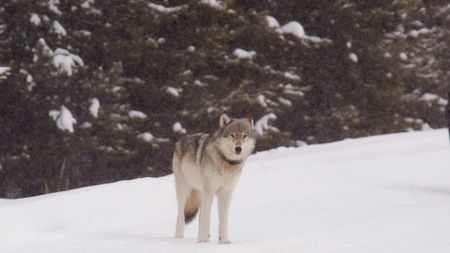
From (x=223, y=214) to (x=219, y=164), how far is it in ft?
1.77

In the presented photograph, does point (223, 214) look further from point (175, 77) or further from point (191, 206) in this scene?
point (175, 77)

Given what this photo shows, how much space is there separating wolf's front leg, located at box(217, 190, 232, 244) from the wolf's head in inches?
17.0

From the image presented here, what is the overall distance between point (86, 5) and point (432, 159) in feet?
27.9

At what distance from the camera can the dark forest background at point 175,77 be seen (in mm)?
20062

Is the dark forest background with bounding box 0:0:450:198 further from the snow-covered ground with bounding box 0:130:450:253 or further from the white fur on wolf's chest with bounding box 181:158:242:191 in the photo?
the white fur on wolf's chest with bounding box 181:158:242:191

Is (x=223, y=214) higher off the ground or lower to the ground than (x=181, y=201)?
lower

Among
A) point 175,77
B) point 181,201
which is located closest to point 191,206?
point 181,201

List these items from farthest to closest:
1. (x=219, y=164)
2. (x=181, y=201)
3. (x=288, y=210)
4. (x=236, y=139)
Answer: (x=288, y=210)
(x=181, y=201)
(x=219, y=164)
(x=236, y=139)

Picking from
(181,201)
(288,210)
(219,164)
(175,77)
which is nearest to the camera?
(219,164)

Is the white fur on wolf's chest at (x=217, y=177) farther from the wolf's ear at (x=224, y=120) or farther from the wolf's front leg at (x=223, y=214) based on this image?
the wolf's ear at (x=224, y=120)

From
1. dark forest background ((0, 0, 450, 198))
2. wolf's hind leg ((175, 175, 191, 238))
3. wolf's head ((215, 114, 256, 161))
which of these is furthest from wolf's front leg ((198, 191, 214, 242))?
dark forest background ((0, 0, 450, 198))

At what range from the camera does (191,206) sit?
10820 millimetres

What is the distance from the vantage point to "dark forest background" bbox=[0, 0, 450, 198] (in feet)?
65.8

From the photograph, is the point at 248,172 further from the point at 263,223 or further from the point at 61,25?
the point at 61,25
